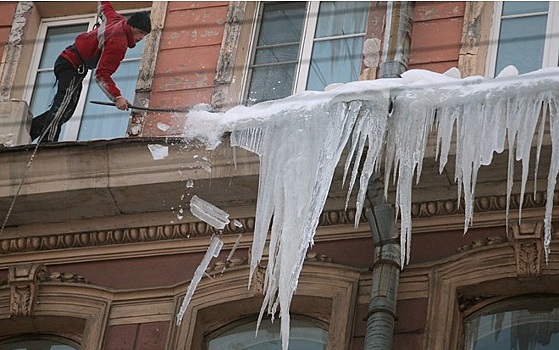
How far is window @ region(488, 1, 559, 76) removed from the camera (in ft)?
52.0

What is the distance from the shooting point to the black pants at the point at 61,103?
16641 millimetres

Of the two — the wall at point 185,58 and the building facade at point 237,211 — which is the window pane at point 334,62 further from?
the wall at point 185,58

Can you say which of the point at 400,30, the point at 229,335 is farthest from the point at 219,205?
the point at 400,30

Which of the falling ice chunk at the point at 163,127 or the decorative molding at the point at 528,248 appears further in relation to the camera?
the falling ice chunk at the point at 163,127

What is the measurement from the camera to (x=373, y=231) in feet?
48.9

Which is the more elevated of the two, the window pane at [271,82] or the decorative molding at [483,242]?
the window pane at [271,82]

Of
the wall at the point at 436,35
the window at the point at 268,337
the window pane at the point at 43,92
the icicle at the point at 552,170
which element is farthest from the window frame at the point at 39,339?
the icicle at the point at 552,170

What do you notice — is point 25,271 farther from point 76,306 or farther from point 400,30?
point 400,30

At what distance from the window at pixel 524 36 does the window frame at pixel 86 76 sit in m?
2.84

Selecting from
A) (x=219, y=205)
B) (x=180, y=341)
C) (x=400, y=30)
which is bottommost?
(x=180, y=341)

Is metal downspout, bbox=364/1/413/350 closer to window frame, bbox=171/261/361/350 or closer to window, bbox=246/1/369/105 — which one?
window frame, bbox=171/261/361/350

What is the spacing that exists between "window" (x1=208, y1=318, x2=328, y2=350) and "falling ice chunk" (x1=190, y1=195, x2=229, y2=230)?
0.77 metres

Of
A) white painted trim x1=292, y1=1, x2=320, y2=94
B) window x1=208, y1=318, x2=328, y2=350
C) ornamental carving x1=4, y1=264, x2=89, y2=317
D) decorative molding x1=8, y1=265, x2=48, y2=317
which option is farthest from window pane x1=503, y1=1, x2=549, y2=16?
decorative molding x1=8, y1=265, x2=48, y2=317

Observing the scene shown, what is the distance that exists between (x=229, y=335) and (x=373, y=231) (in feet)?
4.48
